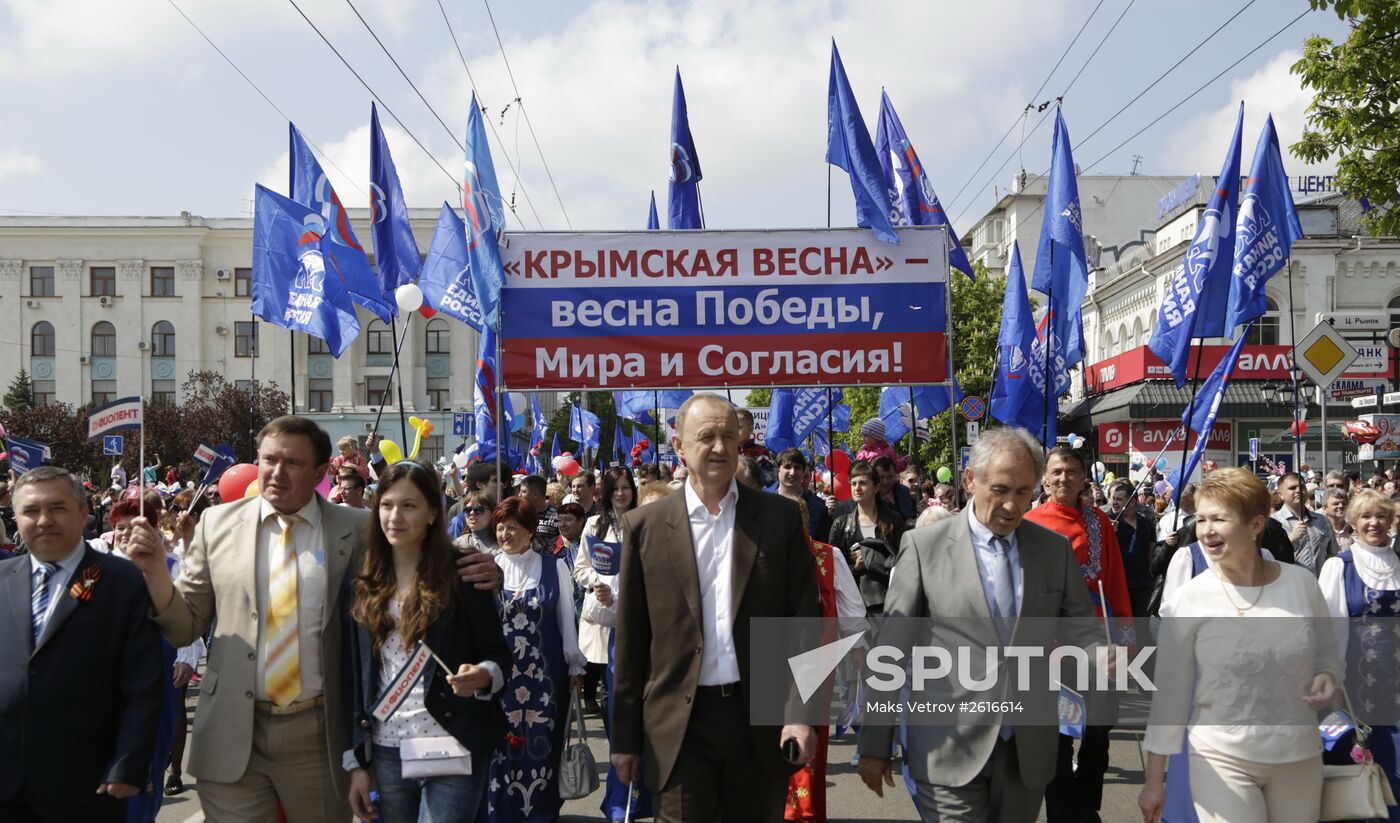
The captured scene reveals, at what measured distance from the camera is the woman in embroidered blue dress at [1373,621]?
5289mm

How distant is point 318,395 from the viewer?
67.5 meters

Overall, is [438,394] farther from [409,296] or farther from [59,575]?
[59,575]

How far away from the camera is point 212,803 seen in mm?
4148

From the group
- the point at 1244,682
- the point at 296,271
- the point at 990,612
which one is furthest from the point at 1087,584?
the point at 296,271

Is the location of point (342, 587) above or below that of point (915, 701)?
above

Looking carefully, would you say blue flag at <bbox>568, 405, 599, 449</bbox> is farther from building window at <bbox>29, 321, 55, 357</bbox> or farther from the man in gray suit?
building window at <bbox>29, 321, 55, 357</bbox>

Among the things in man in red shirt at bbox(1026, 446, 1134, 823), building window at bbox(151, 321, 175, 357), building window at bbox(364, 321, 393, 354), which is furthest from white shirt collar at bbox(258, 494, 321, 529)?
building window at bbox(151, 321, 175, 357)

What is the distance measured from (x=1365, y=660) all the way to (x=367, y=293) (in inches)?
336

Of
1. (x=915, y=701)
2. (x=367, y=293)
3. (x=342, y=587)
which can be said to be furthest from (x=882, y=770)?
(x=367, y=293)

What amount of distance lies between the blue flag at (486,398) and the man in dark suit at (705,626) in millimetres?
5256

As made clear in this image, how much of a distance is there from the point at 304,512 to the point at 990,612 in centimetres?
240

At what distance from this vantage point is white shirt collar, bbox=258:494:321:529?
4.30 meters

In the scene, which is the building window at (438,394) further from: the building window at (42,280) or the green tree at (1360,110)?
the green tree at (1360,110)

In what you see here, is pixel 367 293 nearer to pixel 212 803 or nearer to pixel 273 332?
pixel 212 803
